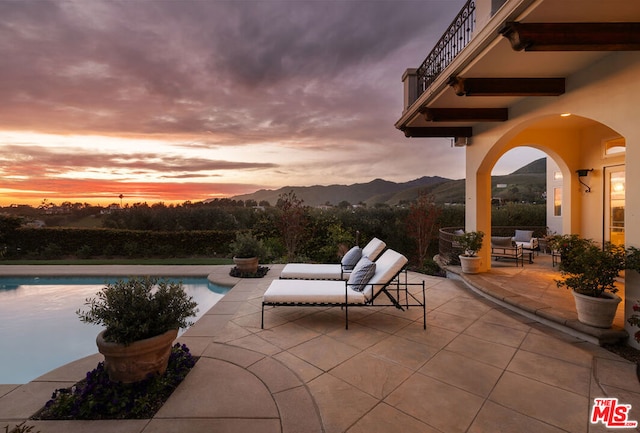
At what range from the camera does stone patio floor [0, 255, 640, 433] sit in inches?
87.8

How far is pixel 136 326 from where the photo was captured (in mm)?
2617

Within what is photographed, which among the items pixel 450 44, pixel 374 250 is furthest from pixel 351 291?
pixel 450 44

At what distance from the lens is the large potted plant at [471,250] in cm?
678

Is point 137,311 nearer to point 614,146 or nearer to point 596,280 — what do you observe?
point 596,280

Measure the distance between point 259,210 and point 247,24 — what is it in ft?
22.6

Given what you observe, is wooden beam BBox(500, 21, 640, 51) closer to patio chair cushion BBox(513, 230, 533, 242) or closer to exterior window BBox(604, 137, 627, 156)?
exterior window BBox(604, 137, 627, 156)

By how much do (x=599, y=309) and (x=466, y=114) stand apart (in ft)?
13.5

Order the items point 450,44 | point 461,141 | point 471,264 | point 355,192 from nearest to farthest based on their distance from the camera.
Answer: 1. point 450,44
2. point 471,264
3. point 461,141
4. point 355,192

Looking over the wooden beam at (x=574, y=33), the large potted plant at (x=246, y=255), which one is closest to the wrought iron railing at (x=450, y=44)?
the wooden beam at (x=574, y=33)

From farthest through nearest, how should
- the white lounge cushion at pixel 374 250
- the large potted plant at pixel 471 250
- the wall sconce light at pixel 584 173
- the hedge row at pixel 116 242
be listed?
the hedge row at pixel 116 242
the wall sconce light at pixel 584 173
the large potted plant at pixel 471 250
the white lounge cushion at pixel 374 250

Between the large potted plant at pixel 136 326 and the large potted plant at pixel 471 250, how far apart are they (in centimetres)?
623

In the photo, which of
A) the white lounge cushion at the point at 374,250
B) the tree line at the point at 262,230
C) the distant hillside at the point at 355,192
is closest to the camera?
the white lounge cushion at the point at 374,250

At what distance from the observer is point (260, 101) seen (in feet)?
31.7

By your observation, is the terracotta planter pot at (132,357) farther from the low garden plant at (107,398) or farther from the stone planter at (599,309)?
the stone planter at (599,309)
